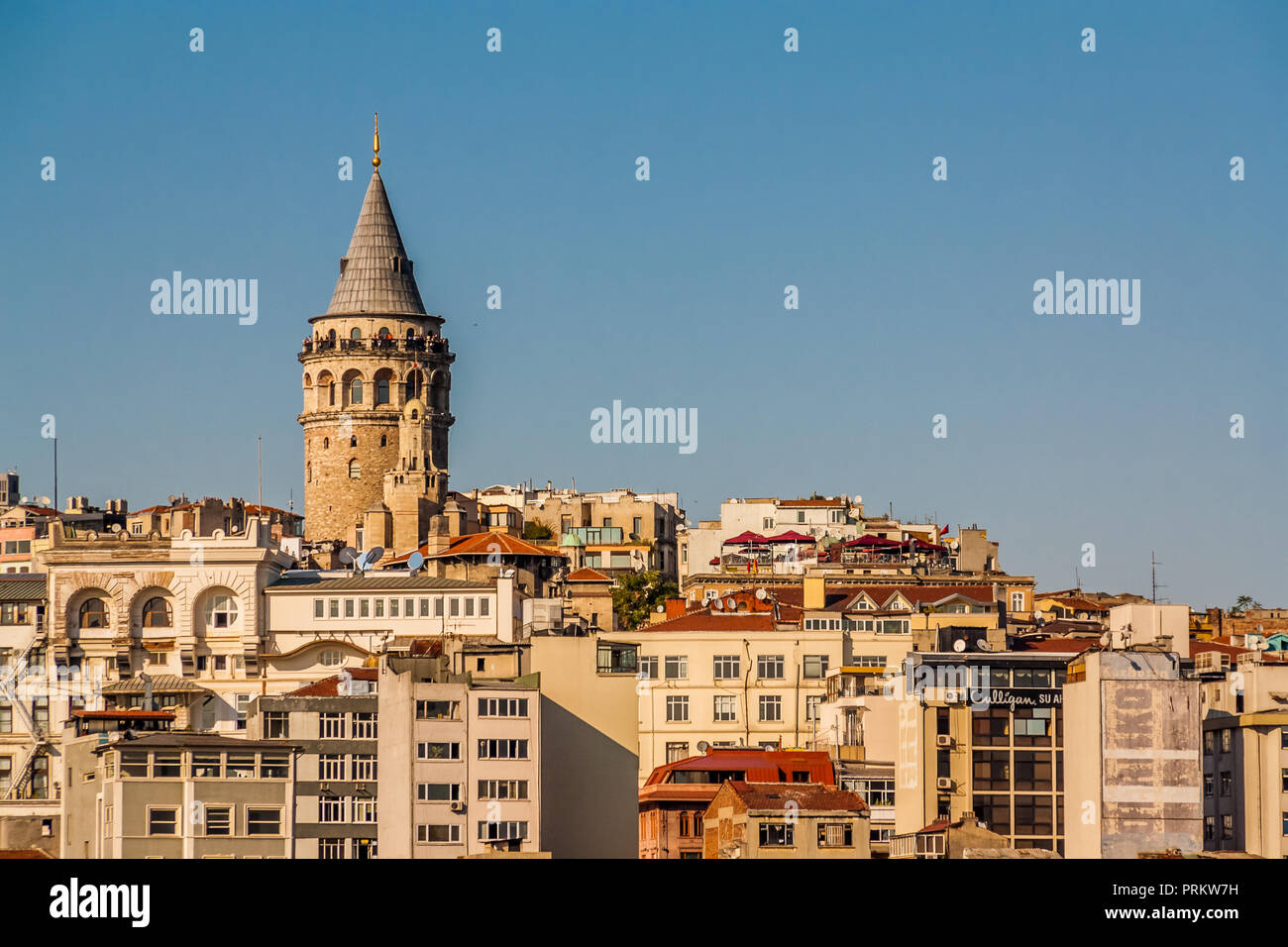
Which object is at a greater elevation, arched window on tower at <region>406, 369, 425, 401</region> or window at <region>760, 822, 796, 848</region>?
arched window on tower at <region>406, 369, 425, 401</region>

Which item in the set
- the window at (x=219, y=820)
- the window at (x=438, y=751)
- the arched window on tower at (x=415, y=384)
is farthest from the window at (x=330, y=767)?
the arched window on tower at (x=415, y=384)

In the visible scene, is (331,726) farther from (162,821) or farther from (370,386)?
(370,386)

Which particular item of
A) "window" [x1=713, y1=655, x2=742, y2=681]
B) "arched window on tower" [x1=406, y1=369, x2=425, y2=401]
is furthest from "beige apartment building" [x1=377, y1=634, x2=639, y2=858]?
"arched window on tower" [x1=406, y1=369, x2=425, y2=401]

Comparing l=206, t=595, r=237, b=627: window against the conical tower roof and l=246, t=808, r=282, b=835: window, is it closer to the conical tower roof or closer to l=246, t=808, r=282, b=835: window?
l=246, t=808, r=282, b=835: window

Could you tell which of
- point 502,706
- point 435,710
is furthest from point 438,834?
point 502,706
